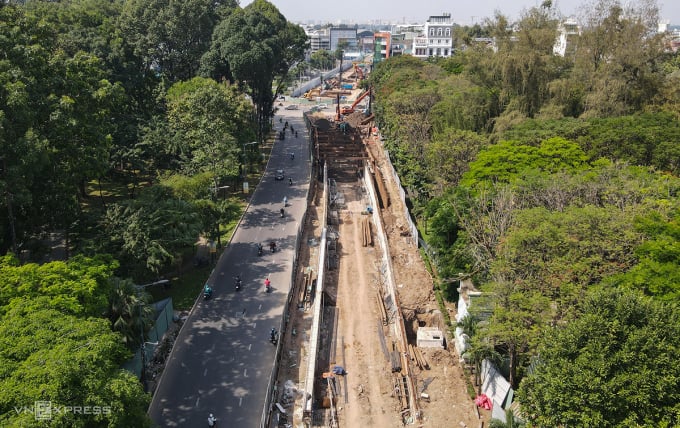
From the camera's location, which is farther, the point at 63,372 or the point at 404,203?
the point at 404,203

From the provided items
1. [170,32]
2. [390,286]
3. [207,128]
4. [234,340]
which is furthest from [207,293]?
[170,32]

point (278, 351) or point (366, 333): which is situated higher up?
point (278, 351)

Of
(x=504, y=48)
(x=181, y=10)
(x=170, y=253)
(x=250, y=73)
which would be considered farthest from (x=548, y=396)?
(x=181, y=10)

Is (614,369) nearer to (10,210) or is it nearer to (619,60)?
(10,210)

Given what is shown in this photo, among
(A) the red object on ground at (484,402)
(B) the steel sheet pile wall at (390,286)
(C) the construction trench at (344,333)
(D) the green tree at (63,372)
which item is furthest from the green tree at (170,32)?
(A) the red object on ground at (484,402)

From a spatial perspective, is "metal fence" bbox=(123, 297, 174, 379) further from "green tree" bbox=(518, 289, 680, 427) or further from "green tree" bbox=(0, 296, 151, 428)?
"green tree" bbox=(518, 289, 680, 427)

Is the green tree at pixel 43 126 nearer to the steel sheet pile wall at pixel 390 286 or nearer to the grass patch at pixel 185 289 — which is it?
the grass patch at pixel 185 289
